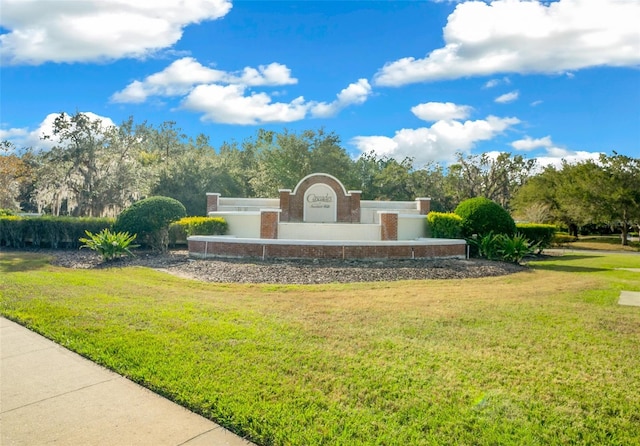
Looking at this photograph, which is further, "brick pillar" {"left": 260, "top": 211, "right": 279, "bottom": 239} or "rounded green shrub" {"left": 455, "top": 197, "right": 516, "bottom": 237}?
"rounded green shrub" {"left": 455, "top": 197, "right": 516, "bottom": 237}

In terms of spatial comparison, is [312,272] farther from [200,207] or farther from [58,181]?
[58,181]

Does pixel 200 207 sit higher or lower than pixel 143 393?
higher

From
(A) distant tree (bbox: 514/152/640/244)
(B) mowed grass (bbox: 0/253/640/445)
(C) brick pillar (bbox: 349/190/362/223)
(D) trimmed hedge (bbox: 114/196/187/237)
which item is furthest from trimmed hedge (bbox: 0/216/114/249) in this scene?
(A) distant tree (bbox: 514/152/640/244)

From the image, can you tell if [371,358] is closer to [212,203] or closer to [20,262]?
[20,262]

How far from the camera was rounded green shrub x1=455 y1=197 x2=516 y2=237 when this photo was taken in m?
16.3

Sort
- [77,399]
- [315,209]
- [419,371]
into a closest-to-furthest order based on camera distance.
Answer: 1. [77,399]
2. [419,371]
3. [315,209]

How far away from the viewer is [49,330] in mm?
5375

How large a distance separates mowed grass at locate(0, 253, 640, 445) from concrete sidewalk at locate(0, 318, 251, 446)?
0.50 feet

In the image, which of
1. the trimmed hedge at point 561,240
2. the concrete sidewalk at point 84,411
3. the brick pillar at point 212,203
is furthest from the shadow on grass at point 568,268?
the trimmed hedge at point 561,240

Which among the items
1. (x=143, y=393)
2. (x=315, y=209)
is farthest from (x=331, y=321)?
(x=315, y=209)

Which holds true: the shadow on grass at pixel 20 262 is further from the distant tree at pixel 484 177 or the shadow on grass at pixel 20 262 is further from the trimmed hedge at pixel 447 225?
the distant tree at pixel 484 177

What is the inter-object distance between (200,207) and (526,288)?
70.5 ft

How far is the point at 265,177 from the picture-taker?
102 feet

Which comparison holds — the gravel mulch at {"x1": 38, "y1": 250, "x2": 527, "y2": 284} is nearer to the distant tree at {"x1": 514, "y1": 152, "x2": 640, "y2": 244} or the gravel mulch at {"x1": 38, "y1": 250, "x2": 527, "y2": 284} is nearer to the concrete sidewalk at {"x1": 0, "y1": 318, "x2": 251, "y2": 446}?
the concrete sidewalk at {"x1": 0, "y1": 318, "x2": 251, "y2": 446}
